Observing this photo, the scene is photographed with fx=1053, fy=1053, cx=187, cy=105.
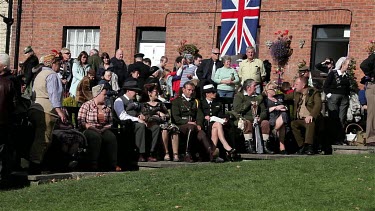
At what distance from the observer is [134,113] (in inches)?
797

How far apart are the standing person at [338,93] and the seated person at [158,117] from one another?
4.44 m

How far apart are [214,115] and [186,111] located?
62 cm

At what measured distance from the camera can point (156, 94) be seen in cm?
2078

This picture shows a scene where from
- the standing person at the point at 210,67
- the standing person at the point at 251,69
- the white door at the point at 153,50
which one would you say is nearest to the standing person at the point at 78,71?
the standing person at the point at 210,67

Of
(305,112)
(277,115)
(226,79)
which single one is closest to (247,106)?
(277,115)

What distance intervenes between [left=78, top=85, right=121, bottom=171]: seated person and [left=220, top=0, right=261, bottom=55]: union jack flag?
5.87 m

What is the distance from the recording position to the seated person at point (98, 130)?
1867cm

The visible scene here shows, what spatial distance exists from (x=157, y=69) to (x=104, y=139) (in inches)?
278

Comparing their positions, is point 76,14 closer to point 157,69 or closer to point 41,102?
point 157,69

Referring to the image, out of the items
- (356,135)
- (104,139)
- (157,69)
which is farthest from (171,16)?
(104,139)

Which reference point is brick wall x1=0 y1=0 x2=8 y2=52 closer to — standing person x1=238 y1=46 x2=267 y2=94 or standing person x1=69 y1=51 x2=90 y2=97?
standing person x1=69 y1=51 x2=90 y2=97

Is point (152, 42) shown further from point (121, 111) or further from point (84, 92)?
point (121, 111)

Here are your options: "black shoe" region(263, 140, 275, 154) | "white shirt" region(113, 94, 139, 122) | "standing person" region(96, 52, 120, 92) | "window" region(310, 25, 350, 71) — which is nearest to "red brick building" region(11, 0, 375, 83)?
"window" region(310, 25, 350, 71)

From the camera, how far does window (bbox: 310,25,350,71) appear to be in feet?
94.0
